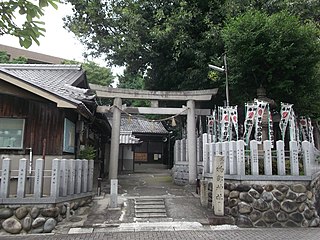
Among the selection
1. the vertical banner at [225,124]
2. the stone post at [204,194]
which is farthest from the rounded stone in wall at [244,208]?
the vertical banner at [225,124]

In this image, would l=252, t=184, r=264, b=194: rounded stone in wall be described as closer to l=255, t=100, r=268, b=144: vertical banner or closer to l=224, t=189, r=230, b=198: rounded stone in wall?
l=224, t=189, r=230, b=198: rounded stone in wall

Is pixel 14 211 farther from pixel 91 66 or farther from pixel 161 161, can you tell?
pixel 91 66

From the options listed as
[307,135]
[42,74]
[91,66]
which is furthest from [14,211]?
[91,66]

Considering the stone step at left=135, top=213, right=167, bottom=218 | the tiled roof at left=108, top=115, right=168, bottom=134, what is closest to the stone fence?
the stone step at left=135, top=213, right=167, bottom=218

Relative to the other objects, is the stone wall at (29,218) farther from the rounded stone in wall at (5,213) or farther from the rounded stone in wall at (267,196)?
the rounded stone in wall at (267,196)

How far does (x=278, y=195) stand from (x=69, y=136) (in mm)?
8010

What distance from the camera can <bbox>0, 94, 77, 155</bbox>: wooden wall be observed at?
32.6ft

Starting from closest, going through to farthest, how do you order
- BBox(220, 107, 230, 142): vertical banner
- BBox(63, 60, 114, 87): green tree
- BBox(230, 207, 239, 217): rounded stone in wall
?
BBox(230, 207, 239, 217): rounded stone in wall < BBox(220, 107, 230, 142): vertical banner < BBox(63, 60, 114, 87): green tree

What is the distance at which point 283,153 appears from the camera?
29.9ft

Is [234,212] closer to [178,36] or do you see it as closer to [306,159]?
[306,159]

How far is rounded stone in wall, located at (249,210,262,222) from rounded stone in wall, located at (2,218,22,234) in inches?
274

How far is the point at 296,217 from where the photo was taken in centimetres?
877

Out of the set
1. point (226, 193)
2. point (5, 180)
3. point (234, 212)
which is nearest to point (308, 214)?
point (234, 212)

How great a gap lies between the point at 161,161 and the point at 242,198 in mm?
24163
